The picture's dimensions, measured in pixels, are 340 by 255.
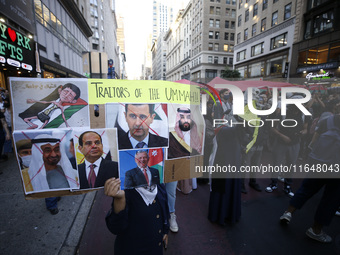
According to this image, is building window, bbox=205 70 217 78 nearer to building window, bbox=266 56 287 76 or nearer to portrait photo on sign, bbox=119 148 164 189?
building window, bbox=266 56 287 76

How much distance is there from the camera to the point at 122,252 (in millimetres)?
1634

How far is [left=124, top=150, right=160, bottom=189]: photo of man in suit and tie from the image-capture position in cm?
131

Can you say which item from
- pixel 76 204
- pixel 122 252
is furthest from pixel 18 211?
pixel 122 252

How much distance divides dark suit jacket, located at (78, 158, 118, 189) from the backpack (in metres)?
3.48

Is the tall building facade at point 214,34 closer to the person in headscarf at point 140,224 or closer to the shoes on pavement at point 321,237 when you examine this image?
the shoes on pavement at point 321,237

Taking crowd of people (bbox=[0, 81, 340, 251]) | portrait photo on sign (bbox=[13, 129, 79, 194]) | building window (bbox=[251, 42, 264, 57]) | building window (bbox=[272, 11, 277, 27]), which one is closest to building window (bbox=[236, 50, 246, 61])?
building window (bbox=[251, 42, 264, 57])

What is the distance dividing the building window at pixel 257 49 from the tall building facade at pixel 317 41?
675cm

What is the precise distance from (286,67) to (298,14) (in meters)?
6.50

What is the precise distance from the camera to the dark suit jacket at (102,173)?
125cm

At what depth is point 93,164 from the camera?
126 centimetres

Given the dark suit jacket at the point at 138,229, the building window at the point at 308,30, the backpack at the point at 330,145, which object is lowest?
the dark suit jacket at the point at 138,229

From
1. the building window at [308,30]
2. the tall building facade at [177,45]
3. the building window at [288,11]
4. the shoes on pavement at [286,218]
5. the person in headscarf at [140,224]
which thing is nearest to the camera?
the person in headscarf at [140,224]

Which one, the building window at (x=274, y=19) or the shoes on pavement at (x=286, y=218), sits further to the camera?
the building window at (x=274, y=19)

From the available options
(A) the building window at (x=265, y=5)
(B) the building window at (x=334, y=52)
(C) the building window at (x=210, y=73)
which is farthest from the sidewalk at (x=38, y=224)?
(C) the building window at (x=210, y=73)
